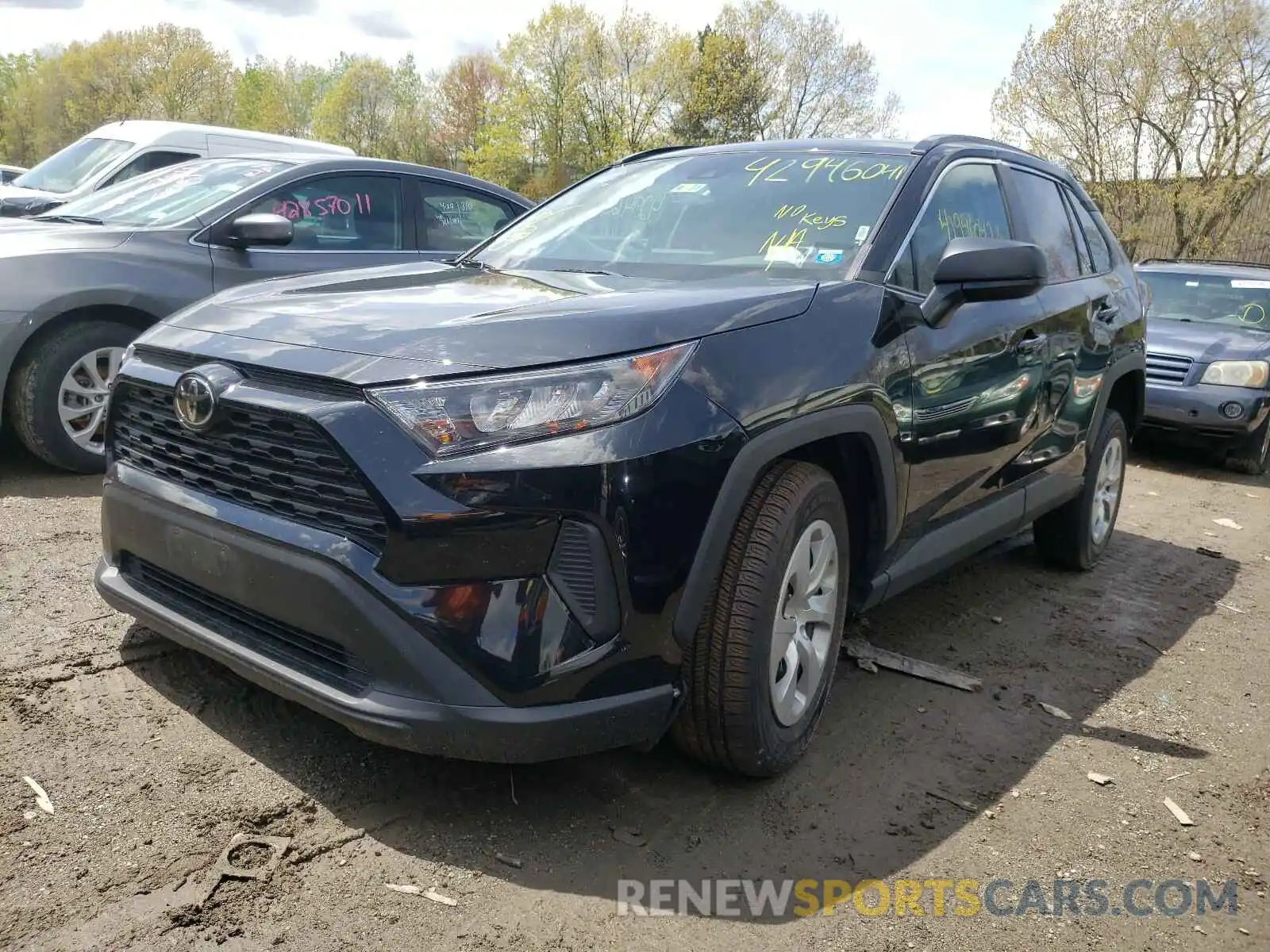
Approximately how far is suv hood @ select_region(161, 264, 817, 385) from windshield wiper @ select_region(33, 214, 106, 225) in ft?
10.2

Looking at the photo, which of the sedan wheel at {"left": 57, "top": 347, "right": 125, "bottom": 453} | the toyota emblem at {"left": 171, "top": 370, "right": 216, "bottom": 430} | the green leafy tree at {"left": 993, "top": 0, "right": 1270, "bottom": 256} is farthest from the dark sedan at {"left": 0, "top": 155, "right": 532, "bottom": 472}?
the green leafy tree at {"left": 993, "top": 0, "right": 1270, "bottom": 256}

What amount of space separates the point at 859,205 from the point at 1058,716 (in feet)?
5.88

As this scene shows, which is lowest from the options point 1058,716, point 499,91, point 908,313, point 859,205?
point 1058,716

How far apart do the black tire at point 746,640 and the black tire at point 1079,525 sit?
2654 mm

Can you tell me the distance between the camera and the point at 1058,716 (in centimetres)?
346

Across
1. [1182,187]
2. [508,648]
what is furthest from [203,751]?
[1182,187]

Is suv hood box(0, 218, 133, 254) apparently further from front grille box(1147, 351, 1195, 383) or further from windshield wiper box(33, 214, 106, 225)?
front grille box(1147, 351, 1195, 383)

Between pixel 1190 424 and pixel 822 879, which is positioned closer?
pixel 822 879

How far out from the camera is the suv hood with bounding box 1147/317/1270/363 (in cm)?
811

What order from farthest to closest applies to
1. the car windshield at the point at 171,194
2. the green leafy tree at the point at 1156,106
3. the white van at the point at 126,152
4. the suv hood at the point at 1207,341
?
the green leafy tree at the point at 1156,106
the white van at the point at 126,152
the suv hood at the point at 1207,341
the car windshield at the point at 171,194

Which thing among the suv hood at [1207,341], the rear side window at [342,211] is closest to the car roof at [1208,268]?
the suv hood at [1207,341]

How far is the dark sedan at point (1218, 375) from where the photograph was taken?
7.87 metres

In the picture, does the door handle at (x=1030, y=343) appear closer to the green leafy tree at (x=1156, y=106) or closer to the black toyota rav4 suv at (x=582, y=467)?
the black toyota rav4 suv at (x=582, y=467)

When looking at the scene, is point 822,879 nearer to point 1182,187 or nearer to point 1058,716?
point 1058,716
